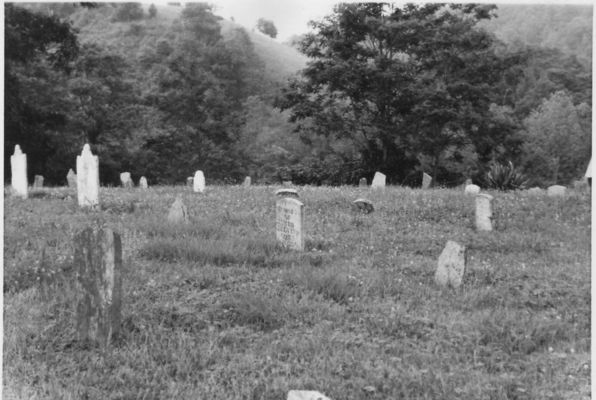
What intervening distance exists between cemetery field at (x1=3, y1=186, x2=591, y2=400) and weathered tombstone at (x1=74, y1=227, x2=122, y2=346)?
7.4 inches

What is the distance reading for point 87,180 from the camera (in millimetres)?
11148

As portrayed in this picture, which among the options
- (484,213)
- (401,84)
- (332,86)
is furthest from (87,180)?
(401,84)

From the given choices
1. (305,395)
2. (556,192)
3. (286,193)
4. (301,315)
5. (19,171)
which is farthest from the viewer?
(556,192)

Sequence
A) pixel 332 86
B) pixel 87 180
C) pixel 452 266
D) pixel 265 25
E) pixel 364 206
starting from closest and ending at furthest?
1. pixel 452 266
2. pixel 265 25
3. pixel 87 180
4. pixel 364 206
5. pixel 332 86

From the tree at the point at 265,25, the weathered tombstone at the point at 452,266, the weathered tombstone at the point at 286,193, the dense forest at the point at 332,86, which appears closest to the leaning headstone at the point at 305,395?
the weathered tombstone at the point at 452,266

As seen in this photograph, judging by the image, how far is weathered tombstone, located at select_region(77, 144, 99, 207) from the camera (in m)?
11.1

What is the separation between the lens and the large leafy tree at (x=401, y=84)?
25.5 meters

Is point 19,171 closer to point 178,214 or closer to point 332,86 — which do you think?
point 178,214

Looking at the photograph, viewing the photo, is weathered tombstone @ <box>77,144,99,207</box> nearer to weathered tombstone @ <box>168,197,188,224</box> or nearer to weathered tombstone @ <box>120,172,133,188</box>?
weathered tombstone @ <box>168,197,188,224</box>

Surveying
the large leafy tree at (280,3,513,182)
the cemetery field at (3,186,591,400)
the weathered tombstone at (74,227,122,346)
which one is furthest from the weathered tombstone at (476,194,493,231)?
the large leafy tree at (280,3,513,182)

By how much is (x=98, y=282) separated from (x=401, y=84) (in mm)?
22380

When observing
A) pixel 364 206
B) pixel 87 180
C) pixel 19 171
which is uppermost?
pixel 19 171

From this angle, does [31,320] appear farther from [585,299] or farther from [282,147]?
[282,147]

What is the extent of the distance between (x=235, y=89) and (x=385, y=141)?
12.3 m
